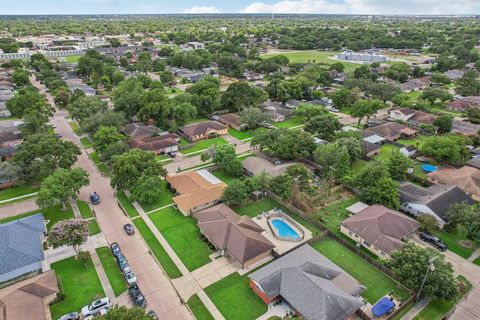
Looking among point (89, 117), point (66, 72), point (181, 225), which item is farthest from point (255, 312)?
point (66, 72)

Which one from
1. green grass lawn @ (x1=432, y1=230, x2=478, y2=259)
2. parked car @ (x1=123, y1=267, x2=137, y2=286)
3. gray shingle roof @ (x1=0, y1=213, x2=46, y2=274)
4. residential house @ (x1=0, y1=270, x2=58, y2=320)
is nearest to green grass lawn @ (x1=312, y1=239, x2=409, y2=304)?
green grass lawn @ (x1=432, y1=230, x2=478, y2=259)

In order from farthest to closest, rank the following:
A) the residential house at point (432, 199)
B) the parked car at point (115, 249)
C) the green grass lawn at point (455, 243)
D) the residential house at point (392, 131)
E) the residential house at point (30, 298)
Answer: the residential house at point (392, 131)
the residential house at point (432, 199)
the green grass lawn at point (455, 243)
the parked car at point (115, 249)
the residential house at point (30, 298)

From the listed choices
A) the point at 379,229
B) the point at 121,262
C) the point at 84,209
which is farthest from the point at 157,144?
the point at 379,229

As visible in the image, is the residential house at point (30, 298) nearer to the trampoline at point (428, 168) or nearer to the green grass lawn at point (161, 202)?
the green grass lawn at point (161, 202)

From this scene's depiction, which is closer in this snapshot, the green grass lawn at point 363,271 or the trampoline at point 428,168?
the green grass lawn at point 363,271

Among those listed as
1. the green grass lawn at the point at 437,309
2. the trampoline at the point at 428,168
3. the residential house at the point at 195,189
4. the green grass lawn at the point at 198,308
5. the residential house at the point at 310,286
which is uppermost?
the residential house at the point at 310,286

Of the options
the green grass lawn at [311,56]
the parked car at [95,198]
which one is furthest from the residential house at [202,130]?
the green grass lawn at [311,56]
